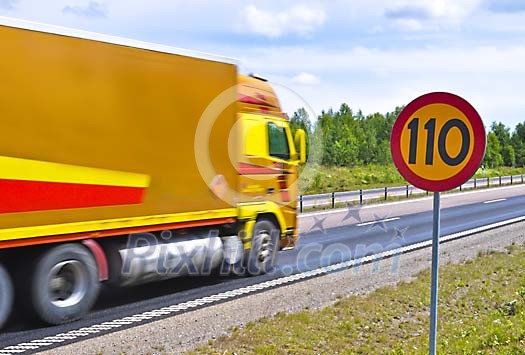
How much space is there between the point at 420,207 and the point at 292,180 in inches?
681

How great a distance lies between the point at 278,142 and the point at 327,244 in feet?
15.6

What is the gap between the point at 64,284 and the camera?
26.9 ft

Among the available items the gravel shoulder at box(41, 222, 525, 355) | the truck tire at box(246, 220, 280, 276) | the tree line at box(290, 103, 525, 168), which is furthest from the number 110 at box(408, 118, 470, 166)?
the tree line at box(290, 103, 525, 168)

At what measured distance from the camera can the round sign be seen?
15.8 feet

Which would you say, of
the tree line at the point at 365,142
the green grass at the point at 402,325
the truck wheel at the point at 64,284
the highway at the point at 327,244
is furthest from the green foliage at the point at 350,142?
the truck wheel at the point at 64,284

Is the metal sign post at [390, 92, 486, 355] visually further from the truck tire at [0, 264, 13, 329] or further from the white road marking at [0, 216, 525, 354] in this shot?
the truck tire at [0, 264, 13, 329]

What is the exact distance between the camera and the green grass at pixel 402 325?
21.5 feet

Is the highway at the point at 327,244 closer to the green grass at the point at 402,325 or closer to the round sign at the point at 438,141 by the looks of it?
the green grass at the point at 402,325

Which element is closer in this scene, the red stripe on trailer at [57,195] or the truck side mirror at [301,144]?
the red stripe on trailer at [57,195]

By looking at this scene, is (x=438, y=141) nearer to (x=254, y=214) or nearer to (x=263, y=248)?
(x=254, y=214)

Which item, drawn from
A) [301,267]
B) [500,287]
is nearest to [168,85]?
[301,267]

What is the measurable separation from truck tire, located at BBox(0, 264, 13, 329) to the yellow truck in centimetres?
2

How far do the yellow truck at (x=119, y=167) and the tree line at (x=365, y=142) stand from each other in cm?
2216

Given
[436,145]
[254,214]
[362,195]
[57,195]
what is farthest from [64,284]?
[362,195]
